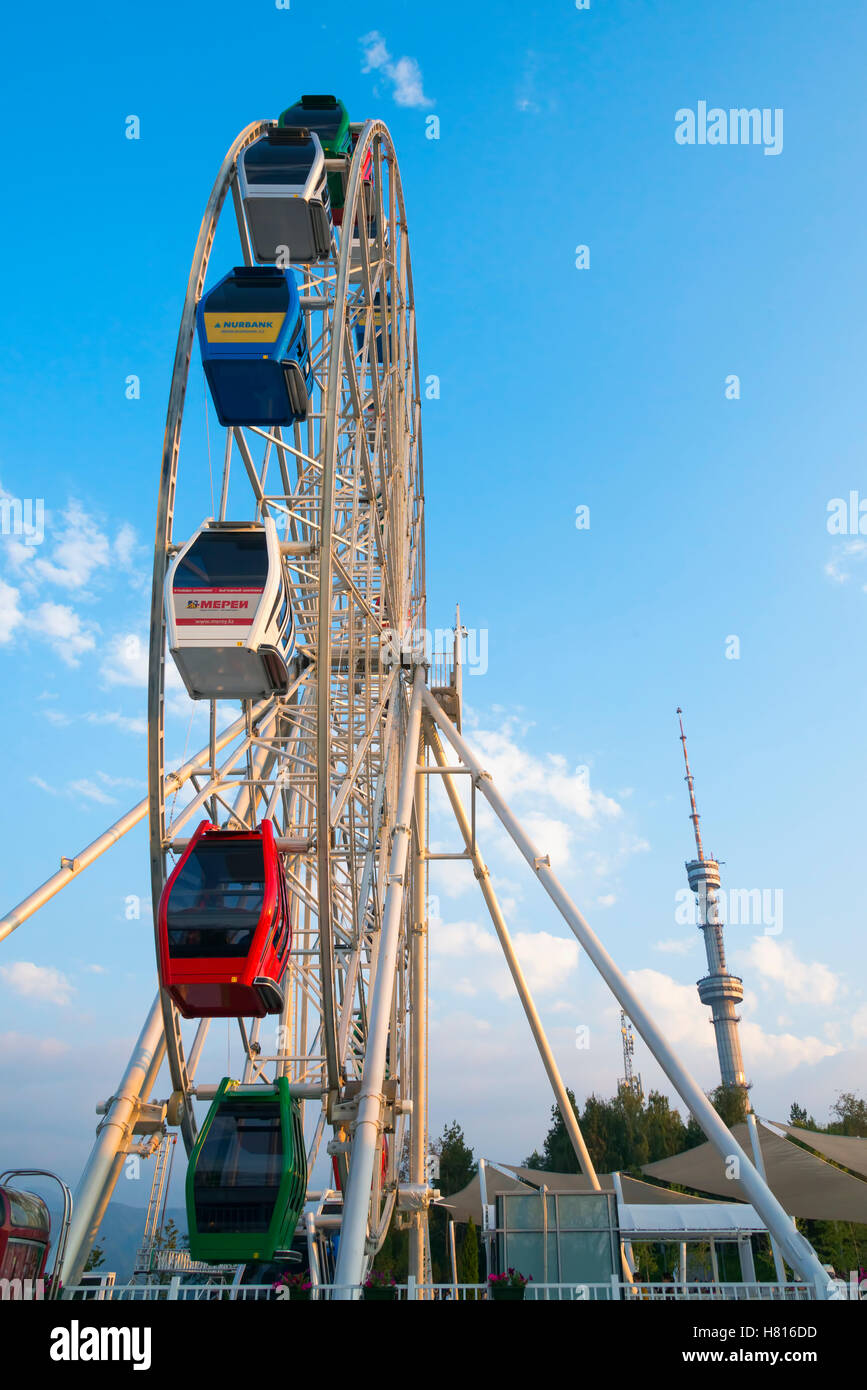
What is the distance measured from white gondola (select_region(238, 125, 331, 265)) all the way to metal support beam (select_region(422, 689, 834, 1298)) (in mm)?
9344

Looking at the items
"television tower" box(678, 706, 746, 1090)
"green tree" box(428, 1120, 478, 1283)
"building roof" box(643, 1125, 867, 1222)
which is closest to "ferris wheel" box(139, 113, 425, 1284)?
"building roof" box(643, 1125, 867, 1222)

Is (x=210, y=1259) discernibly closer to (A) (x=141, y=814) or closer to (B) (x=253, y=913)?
(B) (x=253, y=913)

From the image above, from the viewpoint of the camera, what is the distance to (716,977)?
114375 mm

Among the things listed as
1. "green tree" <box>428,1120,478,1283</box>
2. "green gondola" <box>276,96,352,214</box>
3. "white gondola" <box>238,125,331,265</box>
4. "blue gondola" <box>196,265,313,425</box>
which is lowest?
"green tree" <box>428,1120,478,1283</box>

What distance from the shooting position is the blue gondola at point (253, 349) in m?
14.4

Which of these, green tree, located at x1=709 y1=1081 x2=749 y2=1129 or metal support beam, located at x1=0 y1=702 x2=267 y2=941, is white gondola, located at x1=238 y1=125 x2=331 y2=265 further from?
green tree, located at x1=709 y1=1081 x2=749 y2=1129

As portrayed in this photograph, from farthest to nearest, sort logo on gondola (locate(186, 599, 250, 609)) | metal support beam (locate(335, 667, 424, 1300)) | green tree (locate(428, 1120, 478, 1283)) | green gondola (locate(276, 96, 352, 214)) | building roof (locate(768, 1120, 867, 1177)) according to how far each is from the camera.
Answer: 1. green tree (locate(428, 1120, 478, 1283))
2. building roof (locate(768, 1120, 867, 1177))
3. green gondola (locate(276, 96, 352, 214))
4. logo on gondola (locate(186, 599, 250, 609))
5. metal support beam (locate(335, 667, 424, 1300))

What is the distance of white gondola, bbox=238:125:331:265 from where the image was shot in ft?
53.9

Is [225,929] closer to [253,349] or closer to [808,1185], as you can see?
[253,349]

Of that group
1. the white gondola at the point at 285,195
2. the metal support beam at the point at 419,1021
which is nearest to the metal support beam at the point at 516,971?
the metal support beam at the point at 419,1021

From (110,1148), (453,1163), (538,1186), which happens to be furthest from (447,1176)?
(110,1148)

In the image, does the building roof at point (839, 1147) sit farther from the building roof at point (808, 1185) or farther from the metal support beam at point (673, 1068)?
the metal support beam at point (673, 1068)

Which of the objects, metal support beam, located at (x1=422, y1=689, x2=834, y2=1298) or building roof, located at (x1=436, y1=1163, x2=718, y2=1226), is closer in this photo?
metal support beam, located at (x1=422, y1=689, x2=834, y2=1298)
